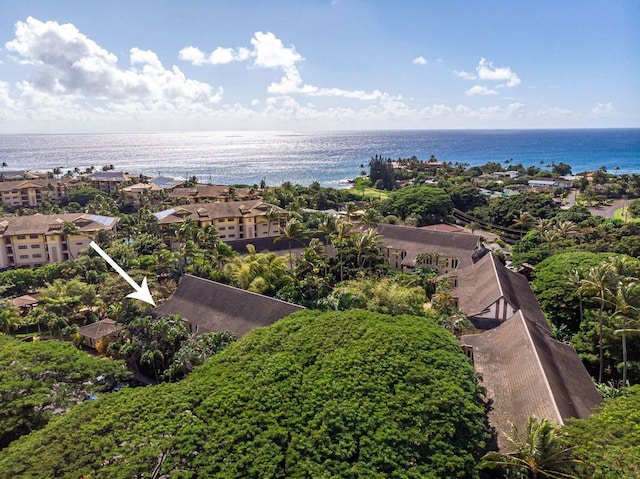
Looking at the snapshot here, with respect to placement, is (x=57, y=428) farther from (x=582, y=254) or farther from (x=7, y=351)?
(x=582, y=254)

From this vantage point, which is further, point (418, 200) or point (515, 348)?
point (418, 200)

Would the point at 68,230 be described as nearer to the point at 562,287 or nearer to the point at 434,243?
the point at 434,243

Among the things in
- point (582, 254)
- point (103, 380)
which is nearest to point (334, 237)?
point (582, 254)

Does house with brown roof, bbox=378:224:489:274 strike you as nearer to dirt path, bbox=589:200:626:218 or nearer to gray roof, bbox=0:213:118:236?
gray roof, bbox=0:213:118:236

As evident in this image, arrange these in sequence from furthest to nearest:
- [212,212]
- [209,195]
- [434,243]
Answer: [209,195] < [212,212] < [434,243]

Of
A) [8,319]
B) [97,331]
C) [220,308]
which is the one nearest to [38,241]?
[8,319]

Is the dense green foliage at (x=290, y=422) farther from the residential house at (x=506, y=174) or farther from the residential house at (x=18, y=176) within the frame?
the residential house at (x=506, y=174)

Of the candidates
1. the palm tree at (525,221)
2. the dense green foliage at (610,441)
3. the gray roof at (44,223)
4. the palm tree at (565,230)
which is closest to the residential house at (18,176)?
the gray roof at (44,223)
